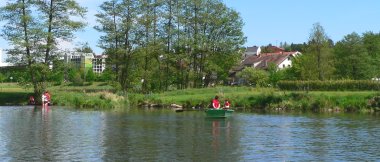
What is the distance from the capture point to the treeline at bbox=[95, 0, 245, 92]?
3115 inches

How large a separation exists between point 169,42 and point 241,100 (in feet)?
80.1

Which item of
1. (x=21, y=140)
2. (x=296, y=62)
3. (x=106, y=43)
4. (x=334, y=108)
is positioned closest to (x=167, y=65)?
(x=106, y=43)

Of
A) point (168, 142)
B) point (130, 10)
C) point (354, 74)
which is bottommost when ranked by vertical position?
point (168, 142)

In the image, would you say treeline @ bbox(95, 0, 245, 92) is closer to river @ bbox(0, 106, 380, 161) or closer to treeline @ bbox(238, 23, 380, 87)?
treeline @ bbox(238, 23, 380, 87)

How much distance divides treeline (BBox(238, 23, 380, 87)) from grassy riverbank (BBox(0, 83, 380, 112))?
9.49 metres

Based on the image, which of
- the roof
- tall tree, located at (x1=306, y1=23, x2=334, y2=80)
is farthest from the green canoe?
the roof

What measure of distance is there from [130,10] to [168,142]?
173ft

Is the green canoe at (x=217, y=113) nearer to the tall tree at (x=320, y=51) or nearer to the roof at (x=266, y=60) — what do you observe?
the tall tree at (x=320, y=51)

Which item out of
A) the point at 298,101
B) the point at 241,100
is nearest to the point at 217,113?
the point at 298,101

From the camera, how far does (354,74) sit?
306 feet

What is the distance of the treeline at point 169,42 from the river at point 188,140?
124 feet

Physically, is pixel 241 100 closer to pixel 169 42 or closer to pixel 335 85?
pixel 335 85

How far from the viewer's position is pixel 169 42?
83938mm

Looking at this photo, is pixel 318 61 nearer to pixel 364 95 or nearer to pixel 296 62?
pixel 296 62
